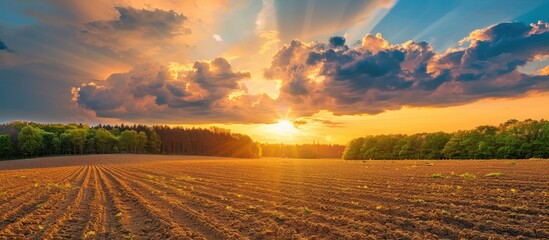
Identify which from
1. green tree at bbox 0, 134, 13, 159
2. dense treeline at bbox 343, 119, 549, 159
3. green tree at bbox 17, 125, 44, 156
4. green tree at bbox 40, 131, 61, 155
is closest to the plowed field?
dense treeline at bbox 343, 119, 549, 159

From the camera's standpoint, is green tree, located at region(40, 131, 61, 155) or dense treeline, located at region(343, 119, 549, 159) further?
green tree, located at region(40, 131, 61, 155)

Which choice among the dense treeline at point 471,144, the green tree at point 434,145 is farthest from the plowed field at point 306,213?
the green tree at point 434,145

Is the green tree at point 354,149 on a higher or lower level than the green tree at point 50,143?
lower

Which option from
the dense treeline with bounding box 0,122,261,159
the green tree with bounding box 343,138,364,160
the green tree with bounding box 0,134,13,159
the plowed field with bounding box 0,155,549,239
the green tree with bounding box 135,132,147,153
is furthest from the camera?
the green tree with bounding box 135,132,147,153

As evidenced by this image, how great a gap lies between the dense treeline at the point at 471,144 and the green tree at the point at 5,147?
114429 mm

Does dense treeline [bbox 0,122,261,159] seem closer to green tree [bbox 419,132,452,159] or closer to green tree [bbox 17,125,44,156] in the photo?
green tree [bbox 17,125,44,156]

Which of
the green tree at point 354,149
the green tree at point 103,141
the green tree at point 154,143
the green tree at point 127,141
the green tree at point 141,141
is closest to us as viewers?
the green tree at point 354,149

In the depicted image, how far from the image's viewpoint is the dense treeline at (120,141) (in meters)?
125

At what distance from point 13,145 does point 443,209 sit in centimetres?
14806

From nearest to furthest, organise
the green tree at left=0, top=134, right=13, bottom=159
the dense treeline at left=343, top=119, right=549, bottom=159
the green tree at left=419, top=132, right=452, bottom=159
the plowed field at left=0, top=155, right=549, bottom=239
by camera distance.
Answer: the plowed field at left=0, top=155, right=549, bottom=239, the dense treeline at left=343, top=119, right=549, bottom=159, the green tree at left=419, top=132, right=452, bottom=159, the green tree at left=0, top=134, right=13, bottom=159

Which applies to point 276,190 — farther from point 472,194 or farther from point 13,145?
point 13,145

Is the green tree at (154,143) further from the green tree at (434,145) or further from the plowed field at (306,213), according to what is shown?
the plowed field at (306,213)

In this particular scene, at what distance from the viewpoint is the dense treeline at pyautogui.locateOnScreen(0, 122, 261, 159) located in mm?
124812

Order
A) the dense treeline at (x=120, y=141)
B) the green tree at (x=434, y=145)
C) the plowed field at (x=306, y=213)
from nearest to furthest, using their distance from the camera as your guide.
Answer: the plowed field at (x=306, y=213), the green tree at (x=434, y=145), the dense treeline at (x=120, y=141)
